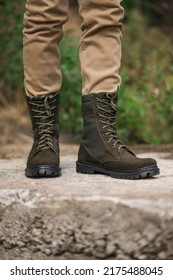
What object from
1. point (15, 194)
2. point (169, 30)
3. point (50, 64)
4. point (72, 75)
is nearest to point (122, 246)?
point (15, 194)

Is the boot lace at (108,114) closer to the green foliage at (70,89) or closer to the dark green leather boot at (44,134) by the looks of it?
the dark green leather boot at (44,134)

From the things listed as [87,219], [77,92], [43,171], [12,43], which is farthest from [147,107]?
[87,219]

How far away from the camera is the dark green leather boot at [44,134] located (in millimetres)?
2826

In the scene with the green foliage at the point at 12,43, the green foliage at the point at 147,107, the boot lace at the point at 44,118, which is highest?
the boot lace at the point at 44,118

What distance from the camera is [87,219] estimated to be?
2.34 m

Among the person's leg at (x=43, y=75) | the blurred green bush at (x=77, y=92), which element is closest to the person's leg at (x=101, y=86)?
the person's leg at (x=43, y=75)

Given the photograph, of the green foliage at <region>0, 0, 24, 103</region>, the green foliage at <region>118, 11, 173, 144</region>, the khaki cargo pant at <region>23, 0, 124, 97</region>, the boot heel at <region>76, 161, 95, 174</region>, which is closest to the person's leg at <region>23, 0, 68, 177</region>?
the khaki cargo pant at <region>23, 0, 124, 97</region>

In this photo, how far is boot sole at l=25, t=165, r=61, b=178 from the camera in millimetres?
2783

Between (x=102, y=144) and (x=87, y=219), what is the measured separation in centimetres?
56

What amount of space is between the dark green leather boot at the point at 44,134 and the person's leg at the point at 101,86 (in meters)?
0.15

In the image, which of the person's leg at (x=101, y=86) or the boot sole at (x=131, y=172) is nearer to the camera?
the boot sole at (x=131, y=172)

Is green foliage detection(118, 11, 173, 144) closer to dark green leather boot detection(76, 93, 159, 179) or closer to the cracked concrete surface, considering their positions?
dark green leather boot detection(76, 93, 159, 179)
